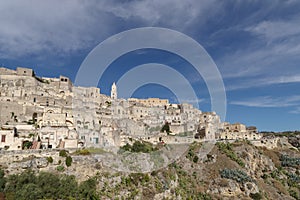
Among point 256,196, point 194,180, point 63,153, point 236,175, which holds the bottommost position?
point 256,196

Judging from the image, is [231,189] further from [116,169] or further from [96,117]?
[96,117]

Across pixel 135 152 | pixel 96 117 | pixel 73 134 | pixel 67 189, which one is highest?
pixel 96 117

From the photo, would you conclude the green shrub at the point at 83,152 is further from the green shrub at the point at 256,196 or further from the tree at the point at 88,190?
the green shrub at the point at 256,196

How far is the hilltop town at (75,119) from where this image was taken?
30.2 meters

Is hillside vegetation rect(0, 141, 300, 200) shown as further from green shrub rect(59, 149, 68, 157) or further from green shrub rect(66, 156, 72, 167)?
green shrub rect(59, 149, 68, 157)

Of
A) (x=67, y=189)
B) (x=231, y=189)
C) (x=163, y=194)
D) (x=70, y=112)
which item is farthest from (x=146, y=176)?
(x=70, y=112)

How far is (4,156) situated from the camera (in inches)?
885

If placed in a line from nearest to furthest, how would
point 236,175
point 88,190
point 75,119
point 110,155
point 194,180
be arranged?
point 88,190 < point 110,155 < point 194,180 < point 236,175 < point 75,119

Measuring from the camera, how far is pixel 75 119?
130ft

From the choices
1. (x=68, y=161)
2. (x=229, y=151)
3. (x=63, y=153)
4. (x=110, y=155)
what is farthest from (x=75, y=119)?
(x=229, y=151)

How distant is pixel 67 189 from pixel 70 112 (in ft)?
70.7

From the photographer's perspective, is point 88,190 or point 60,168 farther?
point 60,168

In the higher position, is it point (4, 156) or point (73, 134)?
point (73, 134)

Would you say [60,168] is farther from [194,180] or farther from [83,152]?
[194,180]
